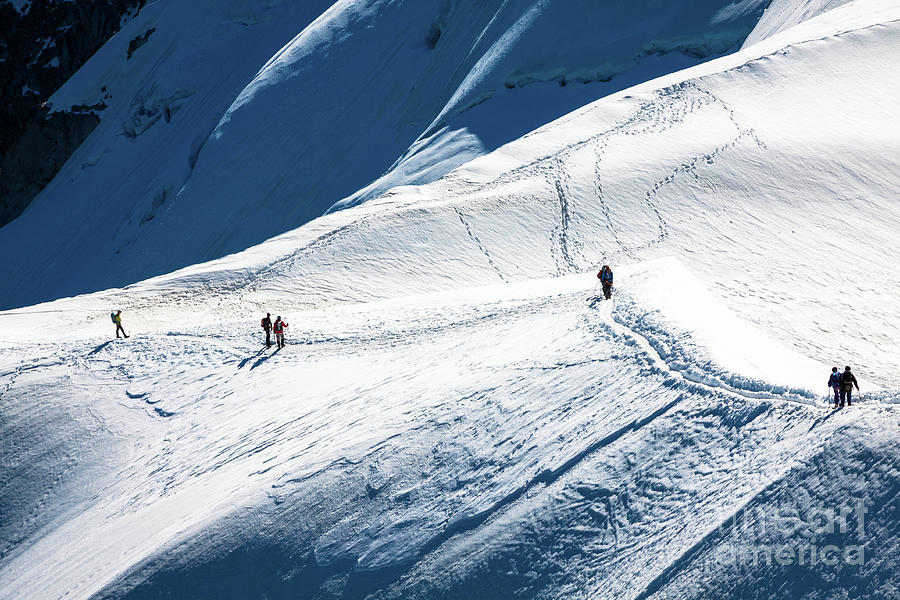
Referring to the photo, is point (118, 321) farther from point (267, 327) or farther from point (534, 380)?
point (534, 380)

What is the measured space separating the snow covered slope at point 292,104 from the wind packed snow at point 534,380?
4605mm

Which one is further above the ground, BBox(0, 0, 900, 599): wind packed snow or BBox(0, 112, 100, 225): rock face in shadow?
BBox(0, 112, 100, 225): rock face in shadow

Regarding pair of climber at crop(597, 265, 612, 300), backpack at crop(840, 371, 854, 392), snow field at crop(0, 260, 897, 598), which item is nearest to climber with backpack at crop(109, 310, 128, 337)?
snow field at crop(0, 260, 897, 598)

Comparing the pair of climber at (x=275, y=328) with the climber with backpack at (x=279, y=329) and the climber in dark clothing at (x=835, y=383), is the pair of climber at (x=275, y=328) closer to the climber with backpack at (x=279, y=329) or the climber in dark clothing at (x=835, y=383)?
the climber with backpack at (x=279, y=329)

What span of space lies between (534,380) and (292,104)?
1566 inches

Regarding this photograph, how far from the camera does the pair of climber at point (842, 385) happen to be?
1548 centimetres

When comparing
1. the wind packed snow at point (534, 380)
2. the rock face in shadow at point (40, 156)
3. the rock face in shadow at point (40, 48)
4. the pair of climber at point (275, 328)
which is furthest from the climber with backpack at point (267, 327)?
the rock face in shadow at point (40, 48)

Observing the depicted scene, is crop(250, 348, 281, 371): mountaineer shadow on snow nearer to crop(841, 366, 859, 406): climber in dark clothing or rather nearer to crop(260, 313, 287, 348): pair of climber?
crop(260, 313, 287, 348): pair of climber

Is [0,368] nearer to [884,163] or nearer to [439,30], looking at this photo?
[884,163]

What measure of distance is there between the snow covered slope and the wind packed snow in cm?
461

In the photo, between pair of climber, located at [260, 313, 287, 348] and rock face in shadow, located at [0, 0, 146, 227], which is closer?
pair of climber, located at [260, 313, 287, 348]

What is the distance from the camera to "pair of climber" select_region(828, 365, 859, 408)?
15477 millimetres

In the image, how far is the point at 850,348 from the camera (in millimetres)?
23109

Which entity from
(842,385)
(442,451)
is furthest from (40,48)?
(842,385)
